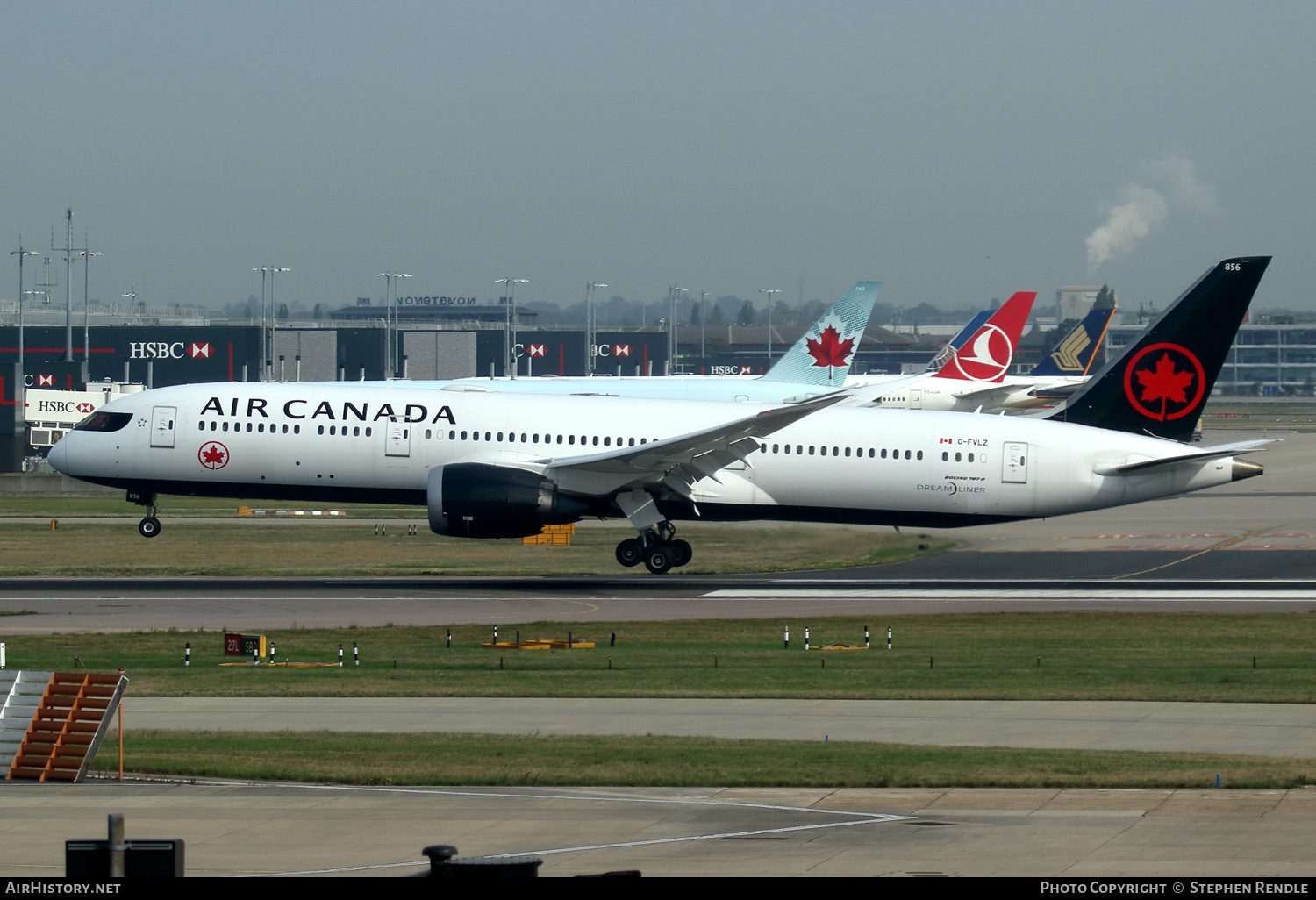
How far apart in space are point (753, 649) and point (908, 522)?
12505mm

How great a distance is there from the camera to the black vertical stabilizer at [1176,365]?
42406mm

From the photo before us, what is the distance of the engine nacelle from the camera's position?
40250mm

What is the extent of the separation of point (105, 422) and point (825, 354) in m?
39.7

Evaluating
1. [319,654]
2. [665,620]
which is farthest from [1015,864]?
[665,620]

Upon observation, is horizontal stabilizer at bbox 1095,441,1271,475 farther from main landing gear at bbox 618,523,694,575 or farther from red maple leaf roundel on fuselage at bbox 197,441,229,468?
red maple leaf roundel on fuselage at bbox 197,441,229,468

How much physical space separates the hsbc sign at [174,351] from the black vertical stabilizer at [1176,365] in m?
101

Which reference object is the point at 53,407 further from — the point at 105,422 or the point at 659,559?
the point at 659,559

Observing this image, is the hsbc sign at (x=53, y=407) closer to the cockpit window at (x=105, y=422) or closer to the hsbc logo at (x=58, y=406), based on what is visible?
the hsbc logo at (x=58, y=406)

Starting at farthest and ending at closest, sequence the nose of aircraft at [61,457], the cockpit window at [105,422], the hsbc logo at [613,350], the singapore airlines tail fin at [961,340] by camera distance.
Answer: the hsbc logo at [613,350], the singapore airlines tail fin at [961,340], the nose of aircraft at [61,457], the cockpit window at [105,422]

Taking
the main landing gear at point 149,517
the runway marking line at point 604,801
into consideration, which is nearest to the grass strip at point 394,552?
the main landing gear at point 149,517

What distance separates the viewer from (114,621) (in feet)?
117

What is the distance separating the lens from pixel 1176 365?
4312 centimetres

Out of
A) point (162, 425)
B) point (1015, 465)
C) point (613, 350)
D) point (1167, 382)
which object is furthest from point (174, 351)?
point (1167, 382)

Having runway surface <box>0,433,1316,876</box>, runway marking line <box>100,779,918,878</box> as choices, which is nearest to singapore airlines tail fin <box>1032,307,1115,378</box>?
runway surface <box>0,433,1316,876</box>
